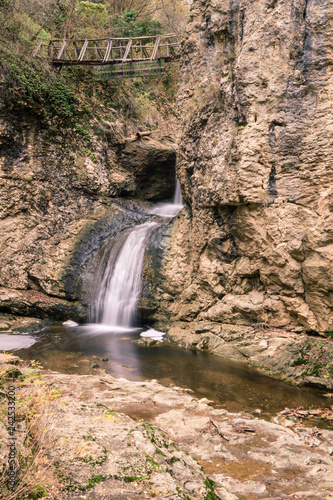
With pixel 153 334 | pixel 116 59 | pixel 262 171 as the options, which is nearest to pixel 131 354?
pixel 153 334

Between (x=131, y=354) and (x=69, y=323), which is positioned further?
(x=69, y=323)

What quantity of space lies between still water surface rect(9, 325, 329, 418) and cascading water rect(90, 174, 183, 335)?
0.78 m

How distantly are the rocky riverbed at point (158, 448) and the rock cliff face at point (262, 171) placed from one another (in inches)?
141

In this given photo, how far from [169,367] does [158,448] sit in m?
4.86

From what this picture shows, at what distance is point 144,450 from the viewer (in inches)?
127

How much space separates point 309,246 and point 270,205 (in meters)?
1.36

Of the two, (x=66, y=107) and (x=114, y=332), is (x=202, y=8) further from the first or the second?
(x=114, y=332)

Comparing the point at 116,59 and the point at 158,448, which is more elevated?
the point at 116,59

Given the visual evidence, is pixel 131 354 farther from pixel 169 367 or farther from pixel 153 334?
pixel 153 334

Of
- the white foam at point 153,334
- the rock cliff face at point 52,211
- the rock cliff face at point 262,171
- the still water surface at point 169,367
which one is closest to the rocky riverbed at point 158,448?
the still water surface at point 169,367

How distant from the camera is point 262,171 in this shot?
858 centimetres

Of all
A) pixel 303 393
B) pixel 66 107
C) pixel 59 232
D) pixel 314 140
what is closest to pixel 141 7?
pixel 66 107

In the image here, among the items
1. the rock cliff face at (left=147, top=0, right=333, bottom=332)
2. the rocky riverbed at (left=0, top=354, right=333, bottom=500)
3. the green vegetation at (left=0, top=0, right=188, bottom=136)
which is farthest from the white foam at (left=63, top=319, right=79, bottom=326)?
the green vegetation at (left=0, top=0, right=188, bottom=136)

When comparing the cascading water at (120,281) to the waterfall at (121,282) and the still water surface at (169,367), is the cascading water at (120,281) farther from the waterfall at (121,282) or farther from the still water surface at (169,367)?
the still water surface at (169,367)
